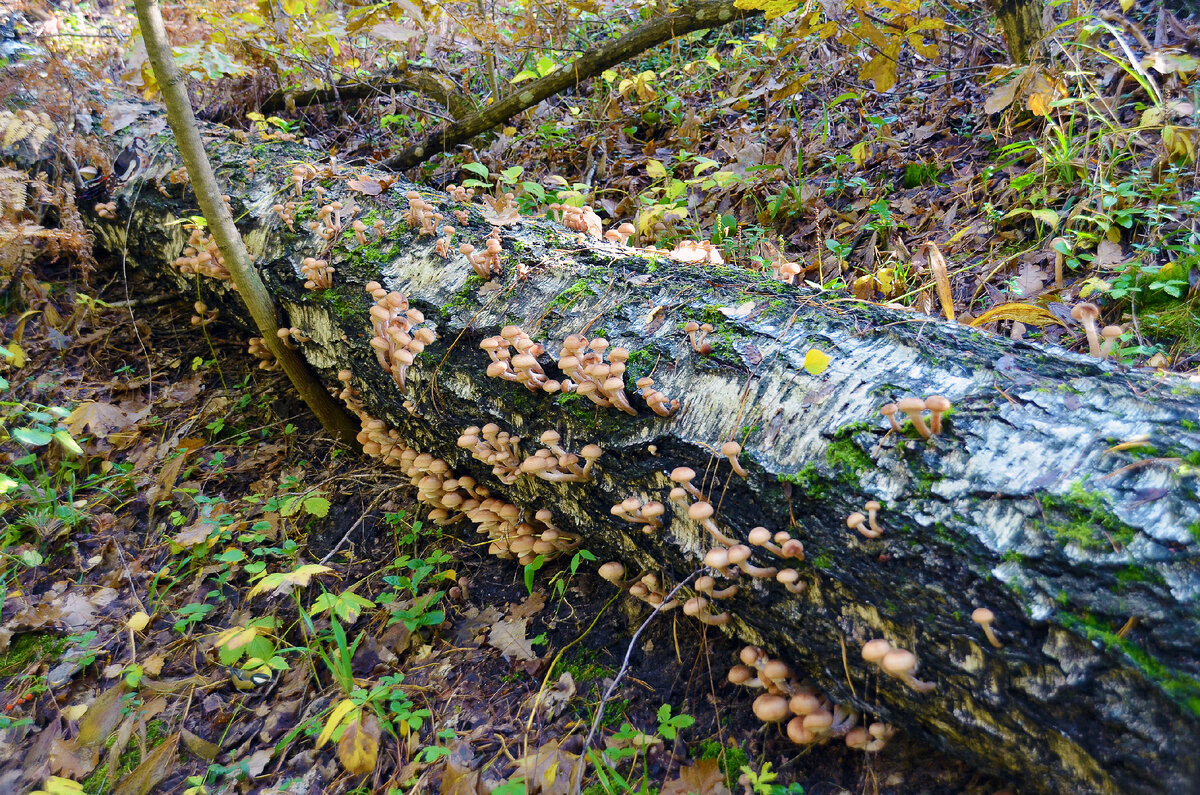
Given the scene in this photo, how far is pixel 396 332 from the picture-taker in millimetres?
3100

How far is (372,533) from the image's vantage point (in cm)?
387

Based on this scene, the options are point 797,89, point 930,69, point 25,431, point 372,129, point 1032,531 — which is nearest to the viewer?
point 1032,531

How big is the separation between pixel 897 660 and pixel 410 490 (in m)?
2.99

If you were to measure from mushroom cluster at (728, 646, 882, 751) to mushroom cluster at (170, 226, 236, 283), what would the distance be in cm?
395

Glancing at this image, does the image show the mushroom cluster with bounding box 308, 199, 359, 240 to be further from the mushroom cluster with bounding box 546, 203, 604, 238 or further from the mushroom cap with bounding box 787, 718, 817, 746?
the mushroom cap with bounding box 787, 718, 817, 746

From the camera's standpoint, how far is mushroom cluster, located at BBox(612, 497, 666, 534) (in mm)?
2441

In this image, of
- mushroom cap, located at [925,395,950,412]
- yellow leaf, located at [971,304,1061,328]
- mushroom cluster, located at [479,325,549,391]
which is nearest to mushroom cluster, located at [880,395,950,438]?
mushroom cap, located at [925,395,950,412]

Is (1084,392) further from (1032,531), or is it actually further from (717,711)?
(717,711)

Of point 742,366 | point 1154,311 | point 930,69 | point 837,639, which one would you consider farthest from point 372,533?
point 930,69

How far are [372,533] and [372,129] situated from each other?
18.5 ft

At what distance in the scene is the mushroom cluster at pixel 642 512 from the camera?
2441 millimetres

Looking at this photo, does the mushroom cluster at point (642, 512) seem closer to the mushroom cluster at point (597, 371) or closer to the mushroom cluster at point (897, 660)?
the mushroom cluster at point (597, 371)

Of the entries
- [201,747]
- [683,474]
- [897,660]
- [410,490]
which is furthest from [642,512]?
[201,747]

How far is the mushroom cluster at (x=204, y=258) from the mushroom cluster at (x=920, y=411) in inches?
161
